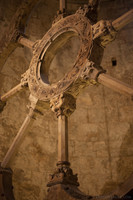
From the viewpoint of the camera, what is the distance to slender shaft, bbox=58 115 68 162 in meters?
3.06

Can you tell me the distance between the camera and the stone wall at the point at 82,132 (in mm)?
5074

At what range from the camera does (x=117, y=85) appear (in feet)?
9.50

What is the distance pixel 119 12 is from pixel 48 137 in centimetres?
383

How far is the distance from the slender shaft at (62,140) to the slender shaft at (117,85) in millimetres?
743

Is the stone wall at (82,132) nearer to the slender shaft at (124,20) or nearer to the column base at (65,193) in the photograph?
the column base at (65,193)

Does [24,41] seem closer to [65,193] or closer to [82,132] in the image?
[82,132]

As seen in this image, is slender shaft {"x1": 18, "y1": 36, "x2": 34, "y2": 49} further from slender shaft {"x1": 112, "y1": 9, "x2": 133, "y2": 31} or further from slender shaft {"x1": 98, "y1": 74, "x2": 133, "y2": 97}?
slender shaft {"x1": 98, "y1": 74, "x2": 133, "y2": 97}

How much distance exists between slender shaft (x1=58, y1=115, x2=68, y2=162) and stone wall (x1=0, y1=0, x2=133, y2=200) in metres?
1.71

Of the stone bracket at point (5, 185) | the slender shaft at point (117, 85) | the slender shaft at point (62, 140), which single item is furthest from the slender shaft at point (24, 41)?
the stone bracket at point (5, 185)

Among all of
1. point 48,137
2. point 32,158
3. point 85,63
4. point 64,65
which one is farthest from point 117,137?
point 85,63

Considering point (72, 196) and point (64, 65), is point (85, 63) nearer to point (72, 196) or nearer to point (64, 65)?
point (72, 196)

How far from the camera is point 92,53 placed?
334 cm

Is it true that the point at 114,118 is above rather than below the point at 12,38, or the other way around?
below

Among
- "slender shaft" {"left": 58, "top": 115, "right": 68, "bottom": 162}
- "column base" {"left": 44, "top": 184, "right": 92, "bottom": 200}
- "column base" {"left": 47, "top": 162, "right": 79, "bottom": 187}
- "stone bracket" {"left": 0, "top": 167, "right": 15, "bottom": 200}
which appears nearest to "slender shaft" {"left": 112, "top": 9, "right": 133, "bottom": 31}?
"slender shaft" {"left": 58, "top": 115, "right": 68, "bottom": 162}
